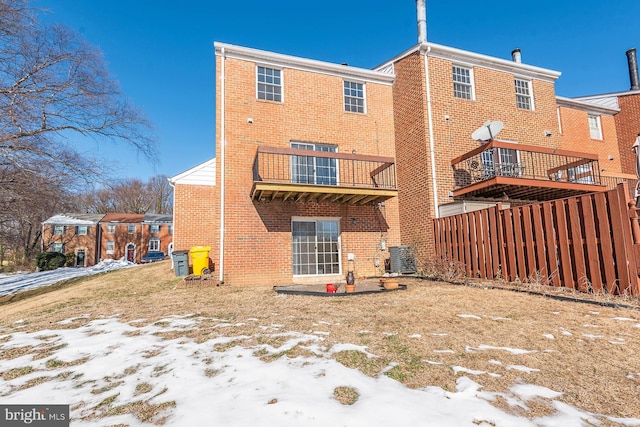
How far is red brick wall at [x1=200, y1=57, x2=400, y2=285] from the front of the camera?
32.4 ft

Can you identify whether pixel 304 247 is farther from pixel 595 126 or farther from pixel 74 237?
pixel 74 237

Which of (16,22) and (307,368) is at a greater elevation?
(16,22)

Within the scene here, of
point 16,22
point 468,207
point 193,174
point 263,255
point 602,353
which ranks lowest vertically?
point 602,353

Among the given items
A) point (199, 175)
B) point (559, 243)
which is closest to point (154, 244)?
point (199, 175)

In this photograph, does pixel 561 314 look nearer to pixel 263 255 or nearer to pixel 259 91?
pixel 263 255

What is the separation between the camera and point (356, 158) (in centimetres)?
972

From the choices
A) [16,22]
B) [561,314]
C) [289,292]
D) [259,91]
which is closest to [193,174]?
[259,91]

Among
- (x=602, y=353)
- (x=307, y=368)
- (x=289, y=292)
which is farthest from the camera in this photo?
(x=289, y=292)

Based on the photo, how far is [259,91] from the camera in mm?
10844

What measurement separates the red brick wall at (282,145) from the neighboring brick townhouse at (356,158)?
0.04 m

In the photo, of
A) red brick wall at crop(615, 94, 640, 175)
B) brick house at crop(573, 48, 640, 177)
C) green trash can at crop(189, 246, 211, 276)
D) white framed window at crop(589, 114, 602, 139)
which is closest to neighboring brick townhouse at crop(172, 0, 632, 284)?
green trash can at crop(189, 246, 211, 276)

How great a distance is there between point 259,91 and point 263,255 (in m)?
5.81

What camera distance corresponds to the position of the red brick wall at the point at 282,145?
9.88m

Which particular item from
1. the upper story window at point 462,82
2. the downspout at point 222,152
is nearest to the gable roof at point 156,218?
the downspout at point 222,152
